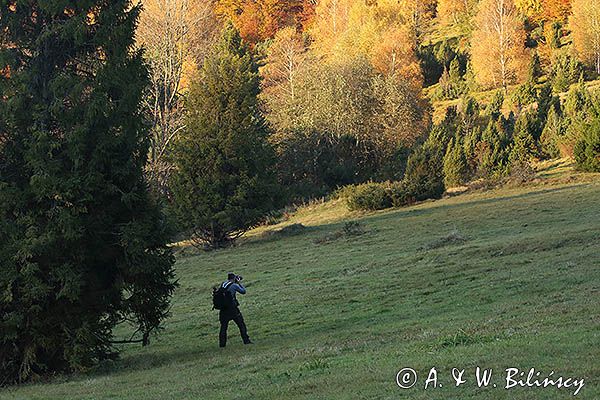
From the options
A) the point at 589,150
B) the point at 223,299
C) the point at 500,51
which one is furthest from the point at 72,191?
the point at 500,51

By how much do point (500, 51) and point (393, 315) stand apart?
73.0 m

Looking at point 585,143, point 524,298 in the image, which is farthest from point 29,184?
point 585,143

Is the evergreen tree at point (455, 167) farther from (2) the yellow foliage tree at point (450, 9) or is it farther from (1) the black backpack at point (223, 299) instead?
(2) the yellow foliage tree at point (450, 9)

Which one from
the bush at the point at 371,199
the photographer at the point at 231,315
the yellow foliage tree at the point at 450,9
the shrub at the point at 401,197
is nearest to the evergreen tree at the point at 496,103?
the shrub at the point at 401,197

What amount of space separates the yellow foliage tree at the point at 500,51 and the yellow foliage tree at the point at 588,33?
5951mm

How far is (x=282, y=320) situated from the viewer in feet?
76.6

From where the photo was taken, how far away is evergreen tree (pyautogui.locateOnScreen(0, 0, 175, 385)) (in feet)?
61.1

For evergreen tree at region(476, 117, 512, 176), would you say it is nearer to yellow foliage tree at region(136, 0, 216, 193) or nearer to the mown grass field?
the mown grass field

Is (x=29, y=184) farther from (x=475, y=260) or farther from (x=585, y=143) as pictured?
(x=585, y=143)

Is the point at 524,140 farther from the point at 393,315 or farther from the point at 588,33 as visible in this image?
the point at 393,315

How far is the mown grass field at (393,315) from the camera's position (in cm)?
1180

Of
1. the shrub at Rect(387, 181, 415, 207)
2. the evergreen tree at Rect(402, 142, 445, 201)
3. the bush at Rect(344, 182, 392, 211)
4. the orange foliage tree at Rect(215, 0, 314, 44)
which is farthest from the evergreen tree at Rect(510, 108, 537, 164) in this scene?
the orange foliage tree at Rect(215, 0, 314, 44)

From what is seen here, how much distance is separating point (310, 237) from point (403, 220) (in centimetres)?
560

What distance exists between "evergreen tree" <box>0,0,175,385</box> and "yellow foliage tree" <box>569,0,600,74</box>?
73620 millimetres
